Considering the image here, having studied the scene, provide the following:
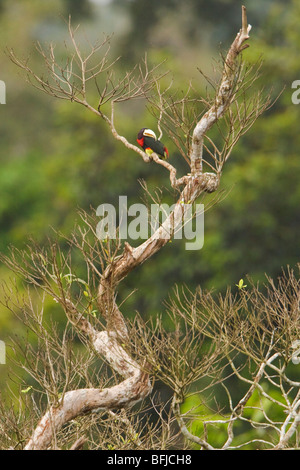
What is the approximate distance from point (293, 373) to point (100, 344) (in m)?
7.54

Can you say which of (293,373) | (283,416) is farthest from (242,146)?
(283,416)

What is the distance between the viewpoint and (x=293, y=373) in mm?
11445

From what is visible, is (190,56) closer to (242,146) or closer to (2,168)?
(242,146)

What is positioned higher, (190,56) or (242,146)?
(190,56)

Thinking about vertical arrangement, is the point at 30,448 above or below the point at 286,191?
below

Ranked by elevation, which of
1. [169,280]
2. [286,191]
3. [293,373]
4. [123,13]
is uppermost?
[123,13]

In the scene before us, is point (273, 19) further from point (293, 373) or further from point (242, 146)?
point (293, 373)

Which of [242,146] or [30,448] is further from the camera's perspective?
[242,146]

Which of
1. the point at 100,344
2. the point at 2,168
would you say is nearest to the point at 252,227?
the point at 2,168

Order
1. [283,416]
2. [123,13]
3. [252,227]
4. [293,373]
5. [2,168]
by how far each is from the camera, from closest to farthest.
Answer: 1. [283,416]
2. [293,373]
3. [252,227]
4. [123,13]
5. [2,168]

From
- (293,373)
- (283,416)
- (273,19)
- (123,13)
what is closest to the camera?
(283,416)

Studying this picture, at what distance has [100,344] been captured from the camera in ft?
14.4

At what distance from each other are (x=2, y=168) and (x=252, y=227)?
7.03 m

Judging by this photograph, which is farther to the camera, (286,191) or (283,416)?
(286,191)
